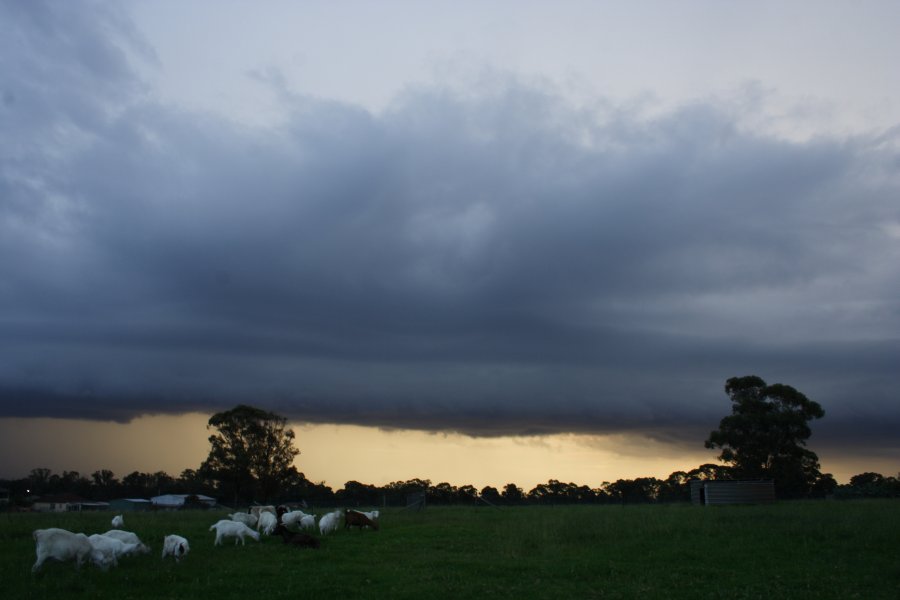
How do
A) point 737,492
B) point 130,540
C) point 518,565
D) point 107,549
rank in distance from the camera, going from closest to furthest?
1. point 107,549
2. point 518,565
3. point 130,540
4. point 737,492

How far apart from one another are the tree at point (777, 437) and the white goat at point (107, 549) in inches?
2683

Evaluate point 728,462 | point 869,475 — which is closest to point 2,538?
point 728,462

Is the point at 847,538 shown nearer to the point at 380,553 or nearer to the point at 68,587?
the point at 380,553

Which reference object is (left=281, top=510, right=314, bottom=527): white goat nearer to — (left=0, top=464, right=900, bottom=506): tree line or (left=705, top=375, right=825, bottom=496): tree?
(left=0, top=464, right=900, bottom=506): tree line

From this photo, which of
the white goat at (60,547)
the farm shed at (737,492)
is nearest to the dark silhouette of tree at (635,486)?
the farm shed at (737,492)

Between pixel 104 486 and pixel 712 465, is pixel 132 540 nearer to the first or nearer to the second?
pixel 712 465

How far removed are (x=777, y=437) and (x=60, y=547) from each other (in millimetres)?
71521

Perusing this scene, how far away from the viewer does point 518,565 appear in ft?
66.1

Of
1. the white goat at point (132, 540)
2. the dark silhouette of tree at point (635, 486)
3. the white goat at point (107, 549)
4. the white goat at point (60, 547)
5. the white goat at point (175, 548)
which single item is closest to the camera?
the white goat at point (60, 547)

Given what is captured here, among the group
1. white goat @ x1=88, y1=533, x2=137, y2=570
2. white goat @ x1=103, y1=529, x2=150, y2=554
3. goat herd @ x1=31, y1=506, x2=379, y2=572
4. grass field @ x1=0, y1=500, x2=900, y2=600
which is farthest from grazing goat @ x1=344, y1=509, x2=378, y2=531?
white goat @ x1=88, y1=533, x2=137, y2=570

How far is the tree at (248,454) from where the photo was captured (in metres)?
82.9

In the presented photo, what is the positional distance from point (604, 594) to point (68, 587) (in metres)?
11.4

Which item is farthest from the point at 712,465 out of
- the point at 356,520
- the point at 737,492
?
the point at 356,520

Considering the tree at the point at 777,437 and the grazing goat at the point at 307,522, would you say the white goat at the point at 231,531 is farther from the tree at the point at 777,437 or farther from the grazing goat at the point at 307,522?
the tree at the point at 777,437
